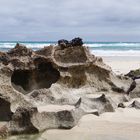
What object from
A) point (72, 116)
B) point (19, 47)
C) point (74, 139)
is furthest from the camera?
point (19, 47)

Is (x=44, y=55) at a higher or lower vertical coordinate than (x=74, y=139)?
higher

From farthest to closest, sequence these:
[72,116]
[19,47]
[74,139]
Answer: [19,47]
[72,116]
[74,139]

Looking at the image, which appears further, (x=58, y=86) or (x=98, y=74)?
(x=98, y=74)

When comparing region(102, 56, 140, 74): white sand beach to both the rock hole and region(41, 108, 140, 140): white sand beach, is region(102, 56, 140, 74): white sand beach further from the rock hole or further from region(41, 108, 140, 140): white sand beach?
region(41, 108, 140, 140): white sand beach

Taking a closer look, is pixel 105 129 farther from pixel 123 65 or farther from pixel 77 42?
pixel 123 65

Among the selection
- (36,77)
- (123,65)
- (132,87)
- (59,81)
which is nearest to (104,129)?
(59,81)

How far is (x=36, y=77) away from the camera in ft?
24.8

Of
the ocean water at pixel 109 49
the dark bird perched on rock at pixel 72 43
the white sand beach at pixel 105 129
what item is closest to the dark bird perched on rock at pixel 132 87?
the dark bird perched on rock at pixel 72 43

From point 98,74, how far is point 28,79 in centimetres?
132

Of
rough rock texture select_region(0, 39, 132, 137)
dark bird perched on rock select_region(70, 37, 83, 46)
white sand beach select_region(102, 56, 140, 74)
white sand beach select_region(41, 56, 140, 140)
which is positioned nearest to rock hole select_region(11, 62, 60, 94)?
rough rock texture select_region(0, 39, 132, 137)

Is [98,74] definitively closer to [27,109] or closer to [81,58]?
[81,58]

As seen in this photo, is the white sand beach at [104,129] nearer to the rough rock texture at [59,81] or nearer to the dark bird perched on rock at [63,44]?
the rough rock texture at [59,81]

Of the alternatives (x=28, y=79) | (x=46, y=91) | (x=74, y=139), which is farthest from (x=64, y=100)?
(x=74, y=139)

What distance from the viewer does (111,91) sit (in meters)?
7.91
